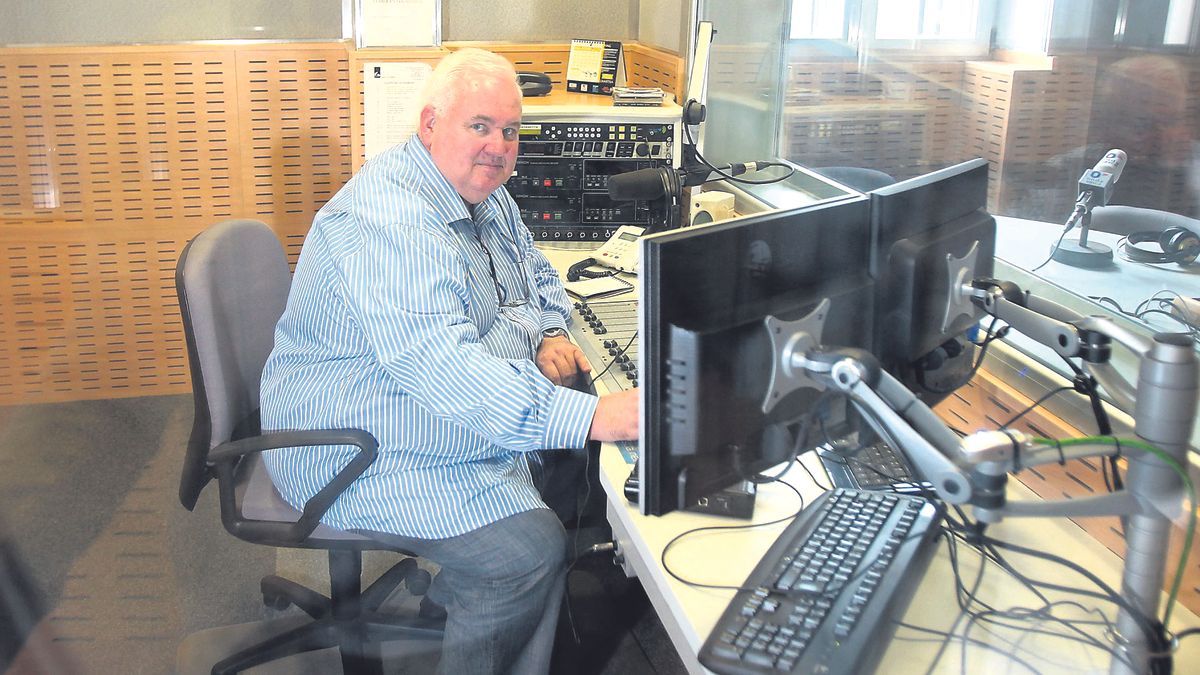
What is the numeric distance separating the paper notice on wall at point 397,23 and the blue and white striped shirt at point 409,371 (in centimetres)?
136

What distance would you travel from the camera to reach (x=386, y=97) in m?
2.89

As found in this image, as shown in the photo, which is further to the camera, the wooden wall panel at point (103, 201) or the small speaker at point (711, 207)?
the wooden wall panel at point (103, 201)

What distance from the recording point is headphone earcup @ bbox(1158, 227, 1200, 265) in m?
Answer: 1.38

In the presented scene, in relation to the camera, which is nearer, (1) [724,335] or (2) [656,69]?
(1) [724,335]

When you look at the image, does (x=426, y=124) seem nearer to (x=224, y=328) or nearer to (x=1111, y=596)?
(x=224, y=328)

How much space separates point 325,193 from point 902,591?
8.50 feet

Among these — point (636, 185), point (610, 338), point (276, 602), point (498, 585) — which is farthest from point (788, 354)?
point (276, 602)

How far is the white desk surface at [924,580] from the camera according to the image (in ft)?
3.51

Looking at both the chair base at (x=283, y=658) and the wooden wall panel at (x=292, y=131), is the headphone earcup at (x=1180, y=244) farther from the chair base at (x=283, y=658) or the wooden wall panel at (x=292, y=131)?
the wooden wall panel at (x=292, y=131)

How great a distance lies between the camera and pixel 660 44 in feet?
10.2

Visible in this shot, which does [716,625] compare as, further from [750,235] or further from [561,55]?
[561,55]

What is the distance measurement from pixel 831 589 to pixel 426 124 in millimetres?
1094

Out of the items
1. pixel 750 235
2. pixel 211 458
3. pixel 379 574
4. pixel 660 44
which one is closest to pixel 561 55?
pixel 660 44

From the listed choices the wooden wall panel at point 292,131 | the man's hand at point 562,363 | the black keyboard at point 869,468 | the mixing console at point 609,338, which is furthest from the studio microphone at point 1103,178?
the wooden wall panel at point 292,131
